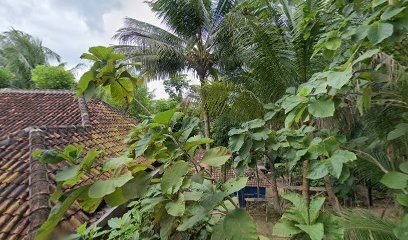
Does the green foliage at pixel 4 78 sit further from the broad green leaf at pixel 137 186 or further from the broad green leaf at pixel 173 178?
the broad green leaf at pixel 173 178

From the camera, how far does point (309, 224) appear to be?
1123 millimetres

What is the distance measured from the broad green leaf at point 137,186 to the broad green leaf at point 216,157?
0.99 feet

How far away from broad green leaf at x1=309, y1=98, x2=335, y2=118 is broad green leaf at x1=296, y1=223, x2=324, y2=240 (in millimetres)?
552

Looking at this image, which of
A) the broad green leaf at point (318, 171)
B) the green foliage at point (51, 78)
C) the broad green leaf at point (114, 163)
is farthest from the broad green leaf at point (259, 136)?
the green foliage at point (51, 78)

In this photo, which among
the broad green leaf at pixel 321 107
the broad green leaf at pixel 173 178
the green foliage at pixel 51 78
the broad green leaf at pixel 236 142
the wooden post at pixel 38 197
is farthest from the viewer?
the green foliage at pixel 51 78

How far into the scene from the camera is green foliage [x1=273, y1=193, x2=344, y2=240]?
106 cm

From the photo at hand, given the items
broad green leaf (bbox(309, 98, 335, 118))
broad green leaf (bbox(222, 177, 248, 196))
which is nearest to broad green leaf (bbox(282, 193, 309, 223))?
broad green leaf (bbox(222, 177, 248, 196))

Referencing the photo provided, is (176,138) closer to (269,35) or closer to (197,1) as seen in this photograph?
(269,35)

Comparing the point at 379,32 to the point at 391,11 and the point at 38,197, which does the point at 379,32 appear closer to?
the point at 391,11

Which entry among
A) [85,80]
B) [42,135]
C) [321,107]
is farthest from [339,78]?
[42,135]

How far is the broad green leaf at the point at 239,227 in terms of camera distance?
0.93m

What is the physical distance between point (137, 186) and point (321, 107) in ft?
3.44

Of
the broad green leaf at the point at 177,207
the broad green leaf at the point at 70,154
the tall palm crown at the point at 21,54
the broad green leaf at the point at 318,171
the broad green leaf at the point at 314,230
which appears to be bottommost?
the broad green leaf at the point at 314,230

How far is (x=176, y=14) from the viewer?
8.95 metres
